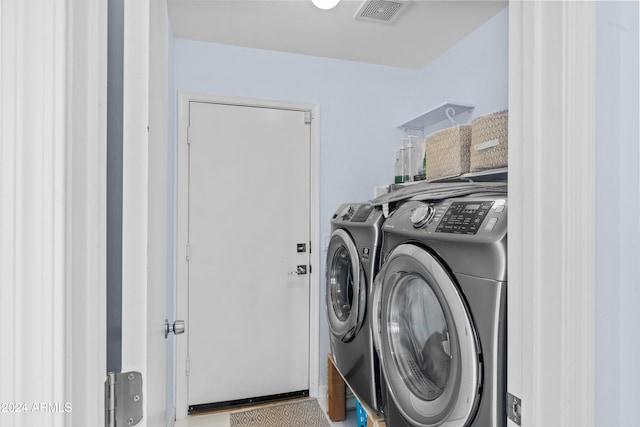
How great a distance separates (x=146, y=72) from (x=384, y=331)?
128cm

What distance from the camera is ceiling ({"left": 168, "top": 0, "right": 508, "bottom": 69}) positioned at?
189 centimetres

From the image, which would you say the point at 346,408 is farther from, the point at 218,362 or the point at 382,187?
the point at 382,187

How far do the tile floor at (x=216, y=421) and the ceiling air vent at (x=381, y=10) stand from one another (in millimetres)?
2432

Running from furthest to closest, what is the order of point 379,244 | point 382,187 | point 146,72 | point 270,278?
point 382,187 < point 270,278 < point 379,244 < point 146,72

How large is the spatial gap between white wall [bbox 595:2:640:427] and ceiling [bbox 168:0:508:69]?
152cm

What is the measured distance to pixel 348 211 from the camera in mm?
2033

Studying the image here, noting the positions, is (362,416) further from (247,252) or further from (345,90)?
(345,90)

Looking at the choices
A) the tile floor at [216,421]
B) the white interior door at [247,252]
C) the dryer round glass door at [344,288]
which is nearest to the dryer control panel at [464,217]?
the dryer round glass door at [344,288]

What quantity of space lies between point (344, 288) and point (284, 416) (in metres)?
0.96

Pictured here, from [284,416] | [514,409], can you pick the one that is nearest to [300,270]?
[284,416]

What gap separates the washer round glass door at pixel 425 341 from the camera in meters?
0.95
